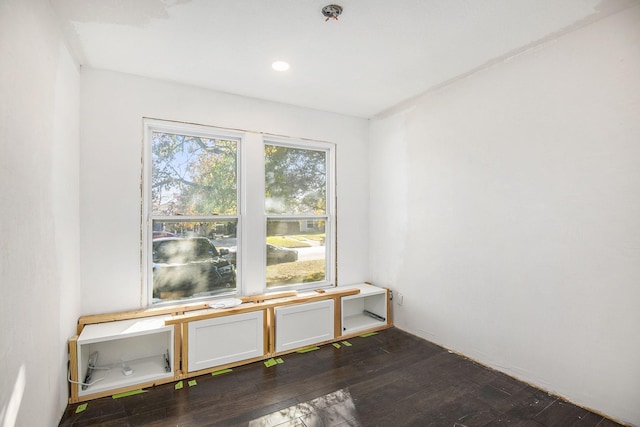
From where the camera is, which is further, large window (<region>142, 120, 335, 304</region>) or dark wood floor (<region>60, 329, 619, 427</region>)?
large window (<region>142, 120, 335, 304</region>)

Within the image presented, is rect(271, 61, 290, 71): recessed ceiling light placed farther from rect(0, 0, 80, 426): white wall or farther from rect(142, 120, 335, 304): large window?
rect(0, 0, 80, 426): white wall

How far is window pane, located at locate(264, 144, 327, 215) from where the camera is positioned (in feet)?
12.1

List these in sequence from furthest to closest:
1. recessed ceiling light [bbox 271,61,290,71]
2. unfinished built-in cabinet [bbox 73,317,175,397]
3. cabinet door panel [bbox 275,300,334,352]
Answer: cabinet door panel [bbox 275,300,334,352] → recessed ceiling light [bbox 271,61,290,71] → unfinished built-in cabinet [bbox 73,317,175,397]

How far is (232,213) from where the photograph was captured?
11.3ft

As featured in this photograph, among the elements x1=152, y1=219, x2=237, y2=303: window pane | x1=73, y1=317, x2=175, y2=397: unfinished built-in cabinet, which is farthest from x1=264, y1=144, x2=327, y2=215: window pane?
x1=73, y1=317, x2=175, y2=397: unfinished built-in cabinet

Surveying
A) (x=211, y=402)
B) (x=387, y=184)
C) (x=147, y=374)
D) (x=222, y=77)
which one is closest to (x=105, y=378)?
(x=147, y=374)

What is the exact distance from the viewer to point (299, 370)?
113 inches

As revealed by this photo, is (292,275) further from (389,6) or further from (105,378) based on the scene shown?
(389,6)

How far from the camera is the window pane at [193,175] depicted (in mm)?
3113

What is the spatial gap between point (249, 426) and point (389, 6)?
113 inches

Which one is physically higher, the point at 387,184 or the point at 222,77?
the point at 222,77

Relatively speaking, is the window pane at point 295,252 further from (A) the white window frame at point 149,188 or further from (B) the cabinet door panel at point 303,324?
(A) the white window frame at point 149,188

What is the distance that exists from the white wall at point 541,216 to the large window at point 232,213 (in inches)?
Result: 48.5

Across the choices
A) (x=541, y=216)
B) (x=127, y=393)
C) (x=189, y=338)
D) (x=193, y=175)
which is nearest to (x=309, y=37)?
(x=193, y=175)
